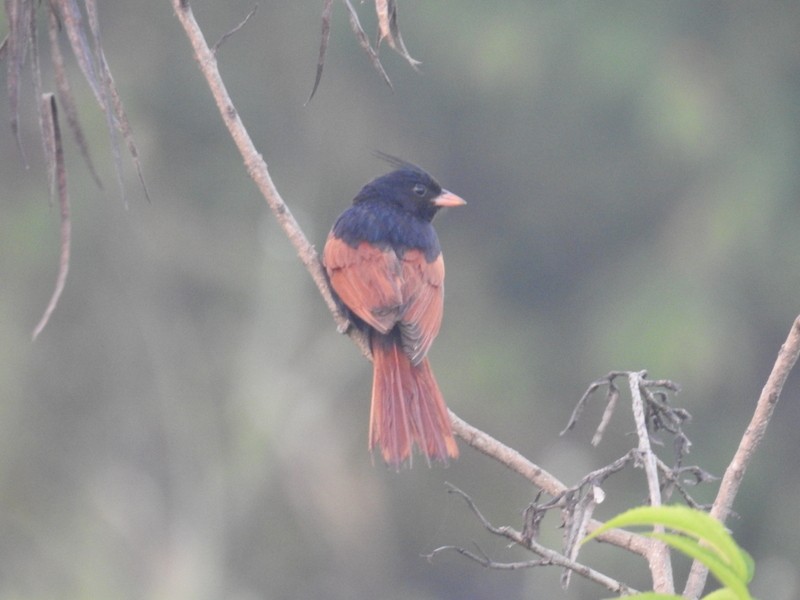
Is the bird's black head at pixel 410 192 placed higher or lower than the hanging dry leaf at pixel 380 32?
lower

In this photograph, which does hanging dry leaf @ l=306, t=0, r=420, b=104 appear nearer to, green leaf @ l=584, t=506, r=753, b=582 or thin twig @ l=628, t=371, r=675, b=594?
thin twig @ l=628, t=371, r=675, b=594

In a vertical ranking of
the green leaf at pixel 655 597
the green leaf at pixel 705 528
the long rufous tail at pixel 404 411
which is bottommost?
the long rufous tail at pixel 404 411

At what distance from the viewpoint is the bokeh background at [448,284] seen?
48.4ft

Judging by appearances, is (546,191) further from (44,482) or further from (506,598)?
(44,482)

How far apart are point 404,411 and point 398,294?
67 cm

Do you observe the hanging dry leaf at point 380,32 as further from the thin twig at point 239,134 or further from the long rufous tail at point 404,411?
the long rufous tail at point 404,411

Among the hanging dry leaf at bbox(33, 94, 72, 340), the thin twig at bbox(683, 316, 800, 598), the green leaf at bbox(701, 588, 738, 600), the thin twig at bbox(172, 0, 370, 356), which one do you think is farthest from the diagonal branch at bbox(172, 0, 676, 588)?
the green leaf at bbox(701, 588, 738, 600)

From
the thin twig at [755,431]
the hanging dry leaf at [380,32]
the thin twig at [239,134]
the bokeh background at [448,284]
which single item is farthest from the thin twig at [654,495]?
the bokeh background at [448,284]

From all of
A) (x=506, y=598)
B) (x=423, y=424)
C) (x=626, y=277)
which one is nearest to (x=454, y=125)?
(x=626, y=277)

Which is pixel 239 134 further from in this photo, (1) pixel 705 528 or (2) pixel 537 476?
(1) pixel 705 528

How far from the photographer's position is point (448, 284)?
16391 mm

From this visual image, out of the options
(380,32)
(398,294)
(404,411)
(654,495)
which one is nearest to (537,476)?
(654,495)

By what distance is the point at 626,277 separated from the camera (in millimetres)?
16375

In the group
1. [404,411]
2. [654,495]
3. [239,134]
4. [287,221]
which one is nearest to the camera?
[654,495]
